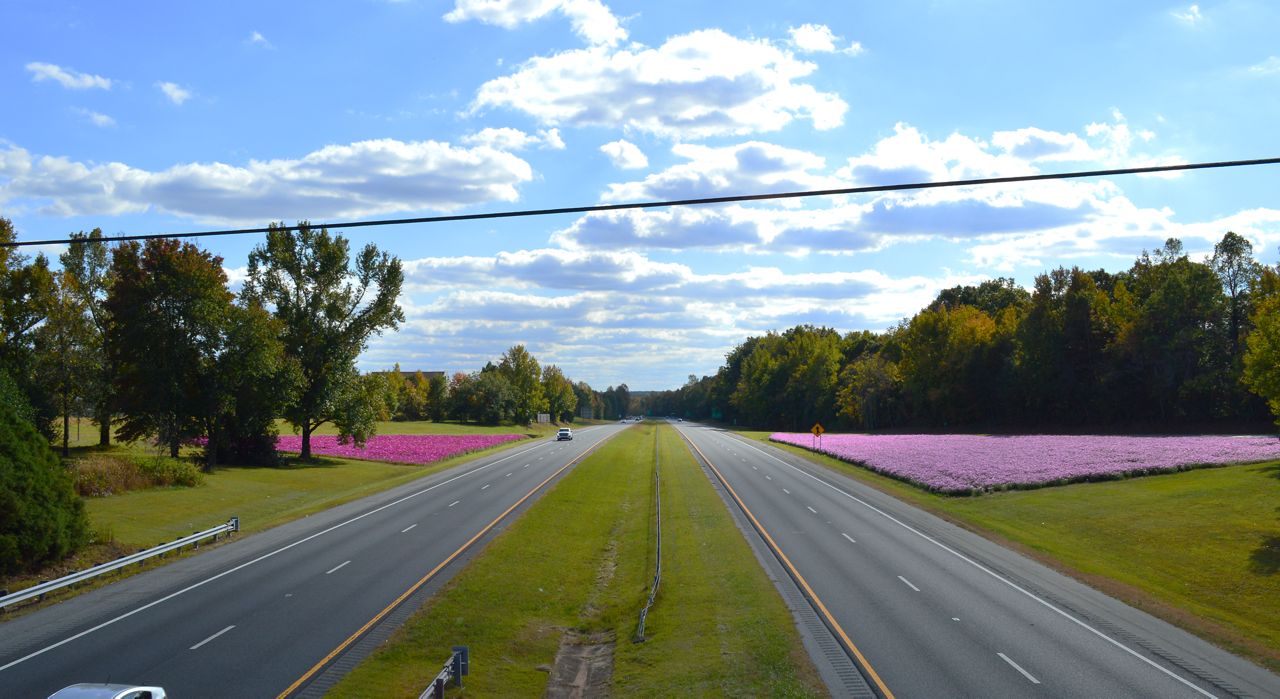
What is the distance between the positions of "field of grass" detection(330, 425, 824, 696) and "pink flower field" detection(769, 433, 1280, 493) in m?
17.4

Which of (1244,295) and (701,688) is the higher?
(1244,295)

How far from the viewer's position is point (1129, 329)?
264 feet

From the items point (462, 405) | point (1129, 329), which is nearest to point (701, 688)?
point (1129, 329)

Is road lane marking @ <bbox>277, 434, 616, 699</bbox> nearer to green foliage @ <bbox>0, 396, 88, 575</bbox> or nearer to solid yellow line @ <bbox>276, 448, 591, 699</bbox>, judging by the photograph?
solid yellow line @ <bbox>276, 448, 591, 699</bbox>

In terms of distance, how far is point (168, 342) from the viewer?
49.6 metres

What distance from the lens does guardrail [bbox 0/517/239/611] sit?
64.4 feet

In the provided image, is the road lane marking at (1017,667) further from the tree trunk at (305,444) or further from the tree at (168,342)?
the tree trunk at (305,444)

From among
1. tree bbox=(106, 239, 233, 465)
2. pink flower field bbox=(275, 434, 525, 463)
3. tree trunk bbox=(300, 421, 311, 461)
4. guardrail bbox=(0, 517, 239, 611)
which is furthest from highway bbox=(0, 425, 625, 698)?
pink flower field bbox=(275, 434, 525, 463)

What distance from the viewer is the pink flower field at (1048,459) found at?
41719mm

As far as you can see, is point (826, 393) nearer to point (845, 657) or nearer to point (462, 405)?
point (462, 405)

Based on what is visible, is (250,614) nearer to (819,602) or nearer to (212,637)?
(212,637)

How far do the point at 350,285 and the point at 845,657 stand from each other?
56.4m

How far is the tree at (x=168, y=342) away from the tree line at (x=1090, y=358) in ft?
183

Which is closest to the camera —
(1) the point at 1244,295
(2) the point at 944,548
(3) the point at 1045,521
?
(2) the point at 944,548
